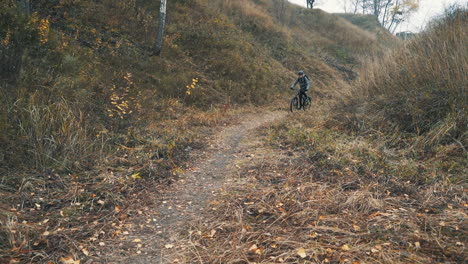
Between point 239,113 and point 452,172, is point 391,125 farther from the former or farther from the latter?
point 239,113

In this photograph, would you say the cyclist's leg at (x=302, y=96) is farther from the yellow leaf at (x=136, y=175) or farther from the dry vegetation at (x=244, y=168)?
the yellow leaf at (x=136, y=175)

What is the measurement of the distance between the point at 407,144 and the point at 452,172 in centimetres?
117

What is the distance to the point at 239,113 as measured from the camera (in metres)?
11.5

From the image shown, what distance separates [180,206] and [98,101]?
458cm

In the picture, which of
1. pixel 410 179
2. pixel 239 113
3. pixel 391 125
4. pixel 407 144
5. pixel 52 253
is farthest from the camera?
pixel 239 113

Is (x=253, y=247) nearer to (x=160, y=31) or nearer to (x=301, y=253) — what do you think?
(x=301, y=253)

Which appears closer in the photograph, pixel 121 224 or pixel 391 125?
pixel 121 224

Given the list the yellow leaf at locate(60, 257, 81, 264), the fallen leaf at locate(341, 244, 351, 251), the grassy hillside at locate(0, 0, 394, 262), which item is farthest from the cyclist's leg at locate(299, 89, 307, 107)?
the yellow leaf at locate(60, 257, 81, 264)

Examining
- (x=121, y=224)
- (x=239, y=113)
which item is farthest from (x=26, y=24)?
(x=239, y=113)

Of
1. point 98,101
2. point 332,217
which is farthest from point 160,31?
point 332,217

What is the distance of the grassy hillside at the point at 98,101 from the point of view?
3.68 m

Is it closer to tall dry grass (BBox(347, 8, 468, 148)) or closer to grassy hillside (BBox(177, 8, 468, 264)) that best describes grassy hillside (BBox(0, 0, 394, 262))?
grassy hillside (BBox(177, 8, 468, 264))

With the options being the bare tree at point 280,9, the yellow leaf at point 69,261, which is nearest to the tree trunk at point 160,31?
the yellow leaf at point 69,261

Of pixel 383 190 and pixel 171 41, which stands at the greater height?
pixel 171 41
